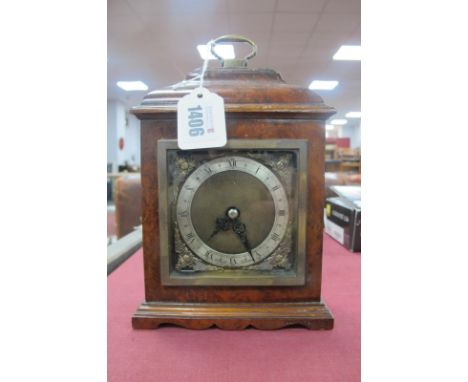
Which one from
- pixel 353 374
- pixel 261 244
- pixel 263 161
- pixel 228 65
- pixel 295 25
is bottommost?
pixel 353 374

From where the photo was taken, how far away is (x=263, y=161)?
0.54m

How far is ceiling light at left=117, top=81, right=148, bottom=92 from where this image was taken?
5163 millimetres

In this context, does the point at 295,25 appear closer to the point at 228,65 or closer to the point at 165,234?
the point at 228,65

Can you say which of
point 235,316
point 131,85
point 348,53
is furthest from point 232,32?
point 131,85

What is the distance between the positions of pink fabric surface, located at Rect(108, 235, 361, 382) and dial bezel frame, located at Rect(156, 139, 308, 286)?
73 millimetres

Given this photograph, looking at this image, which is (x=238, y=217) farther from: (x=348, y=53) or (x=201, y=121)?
(x=348, y=53)

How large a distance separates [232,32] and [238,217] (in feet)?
8.32

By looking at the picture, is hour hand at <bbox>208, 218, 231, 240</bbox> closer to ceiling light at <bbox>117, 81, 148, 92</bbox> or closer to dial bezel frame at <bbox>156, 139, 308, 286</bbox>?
dial bezel frame at <bbox>156, 139, 308, 286</bbox>

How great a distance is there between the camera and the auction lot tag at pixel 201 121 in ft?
1.63

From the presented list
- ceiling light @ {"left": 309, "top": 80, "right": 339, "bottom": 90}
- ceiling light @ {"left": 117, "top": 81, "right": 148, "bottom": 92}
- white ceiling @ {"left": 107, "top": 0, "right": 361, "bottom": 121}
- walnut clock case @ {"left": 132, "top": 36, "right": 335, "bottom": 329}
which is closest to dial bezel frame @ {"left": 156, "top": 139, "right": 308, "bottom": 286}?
walnut clock case @ {"left": 132, "top": 36, "right": 335, "bottom": 329}

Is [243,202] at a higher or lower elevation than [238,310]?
higher
